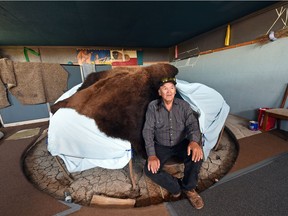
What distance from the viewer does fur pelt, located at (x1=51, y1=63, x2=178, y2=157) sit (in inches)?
48.7

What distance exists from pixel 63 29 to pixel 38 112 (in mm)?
1876

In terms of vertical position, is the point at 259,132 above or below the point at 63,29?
below

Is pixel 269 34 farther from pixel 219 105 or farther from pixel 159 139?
pixel 159 139

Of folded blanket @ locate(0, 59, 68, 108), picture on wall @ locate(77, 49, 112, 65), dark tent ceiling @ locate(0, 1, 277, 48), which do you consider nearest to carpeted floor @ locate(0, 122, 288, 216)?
folded blanket @ locate(0, 59, 68, 108)

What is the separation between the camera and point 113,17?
2.42m

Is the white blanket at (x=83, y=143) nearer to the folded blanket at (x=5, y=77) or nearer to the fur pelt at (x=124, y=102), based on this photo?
the fur pelt at (x=124, y=102)

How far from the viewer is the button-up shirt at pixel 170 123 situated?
4.01 ft

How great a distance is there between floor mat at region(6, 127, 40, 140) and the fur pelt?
1636mm

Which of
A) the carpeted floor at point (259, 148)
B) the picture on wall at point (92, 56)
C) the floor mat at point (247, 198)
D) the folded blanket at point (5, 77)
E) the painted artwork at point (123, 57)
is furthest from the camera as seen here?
the painted artwork at point (123, 57)

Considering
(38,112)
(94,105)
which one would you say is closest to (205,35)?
(94,105)

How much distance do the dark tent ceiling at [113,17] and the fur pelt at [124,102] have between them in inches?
50.6

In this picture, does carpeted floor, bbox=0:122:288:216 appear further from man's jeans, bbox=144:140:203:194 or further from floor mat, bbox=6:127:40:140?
floor mat, bbox=6:127:40:140

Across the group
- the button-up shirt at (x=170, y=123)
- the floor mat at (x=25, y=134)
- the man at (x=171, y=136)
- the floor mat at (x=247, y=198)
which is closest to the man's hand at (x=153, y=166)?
the man at (x=171, y=136)

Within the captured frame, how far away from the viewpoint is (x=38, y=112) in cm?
314
